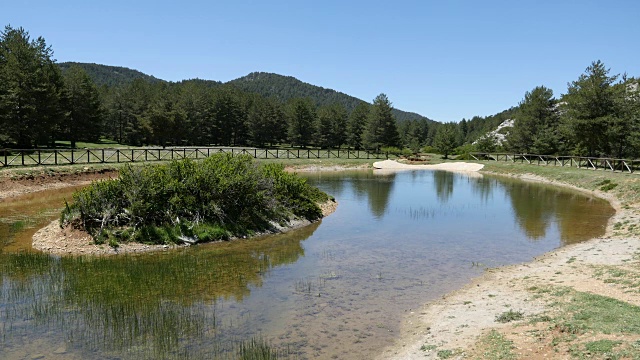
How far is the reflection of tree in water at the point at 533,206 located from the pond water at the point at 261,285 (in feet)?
0.75

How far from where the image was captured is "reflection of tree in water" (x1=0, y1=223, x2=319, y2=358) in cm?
961

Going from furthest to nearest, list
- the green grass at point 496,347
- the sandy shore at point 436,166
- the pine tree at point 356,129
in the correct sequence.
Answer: the pine tree at point 356,129 → the sandy shore at point 436,166 → the green grass at point 496,347

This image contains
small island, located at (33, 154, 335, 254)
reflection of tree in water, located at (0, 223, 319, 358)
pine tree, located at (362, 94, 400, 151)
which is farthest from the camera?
pine tree, located at (362, 94, 400, 151)

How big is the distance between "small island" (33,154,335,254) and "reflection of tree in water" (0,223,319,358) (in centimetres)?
132

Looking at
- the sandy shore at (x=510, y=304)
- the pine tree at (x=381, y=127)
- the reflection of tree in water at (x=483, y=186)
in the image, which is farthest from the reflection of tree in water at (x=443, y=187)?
the pine tree at (x=381, y=127)

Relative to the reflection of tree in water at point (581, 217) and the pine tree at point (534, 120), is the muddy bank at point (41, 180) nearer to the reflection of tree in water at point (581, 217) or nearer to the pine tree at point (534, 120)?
the reflection of tree in water at point (581, 217)

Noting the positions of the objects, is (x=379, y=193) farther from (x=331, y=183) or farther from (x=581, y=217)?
(x=581, y=217)

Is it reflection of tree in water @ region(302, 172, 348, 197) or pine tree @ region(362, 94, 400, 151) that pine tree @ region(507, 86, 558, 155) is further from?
reflection of tree in water @ region(302, 172, 348, 197)

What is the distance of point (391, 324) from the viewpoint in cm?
1052

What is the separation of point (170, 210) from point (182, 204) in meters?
0.59

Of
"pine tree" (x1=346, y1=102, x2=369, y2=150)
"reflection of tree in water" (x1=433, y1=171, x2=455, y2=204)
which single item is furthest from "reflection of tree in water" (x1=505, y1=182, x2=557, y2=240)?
"pine tree" (x1=346, y1=102, x2=369, y2=150)

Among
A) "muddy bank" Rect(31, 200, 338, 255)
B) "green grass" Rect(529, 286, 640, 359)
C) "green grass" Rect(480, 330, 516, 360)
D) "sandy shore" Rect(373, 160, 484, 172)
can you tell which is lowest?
"muddy bank" Rect(31, 200, 338, 255)

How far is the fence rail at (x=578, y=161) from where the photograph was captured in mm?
42875

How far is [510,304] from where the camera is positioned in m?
11.0
